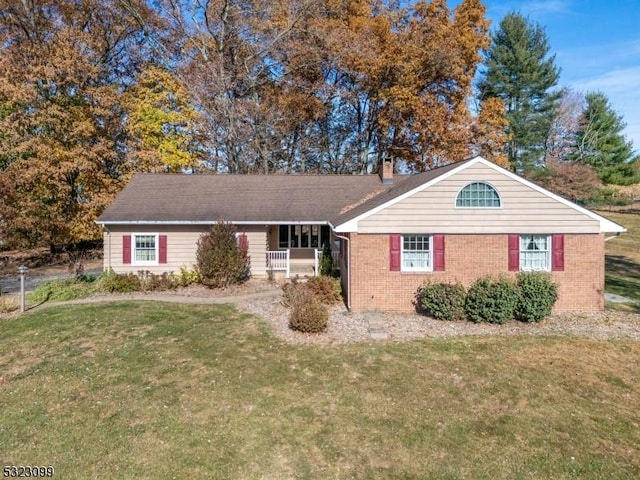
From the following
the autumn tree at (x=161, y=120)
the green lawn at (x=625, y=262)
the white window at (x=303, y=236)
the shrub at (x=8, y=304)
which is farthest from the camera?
the autumn tree at (x=161, y=120)

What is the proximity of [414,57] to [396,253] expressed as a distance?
701 inches

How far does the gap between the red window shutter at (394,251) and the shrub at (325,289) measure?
2449 millimetres

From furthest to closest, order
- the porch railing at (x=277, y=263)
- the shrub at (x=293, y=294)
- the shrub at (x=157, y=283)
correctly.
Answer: the porch railing at (x=277, y=263) < the shrub at (x=157, y=283) < the shrub at (x=293, y=294)

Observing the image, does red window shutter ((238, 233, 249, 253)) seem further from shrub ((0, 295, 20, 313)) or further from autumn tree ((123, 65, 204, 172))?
autumn tree ((123, 65, 204, 172))

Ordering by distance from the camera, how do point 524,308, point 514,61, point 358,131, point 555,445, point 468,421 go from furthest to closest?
point 514,61 → point 358,131 → point 524,308 → point 468,421 → point 555,445

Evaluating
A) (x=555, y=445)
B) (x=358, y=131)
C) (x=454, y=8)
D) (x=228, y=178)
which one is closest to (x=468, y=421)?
(x=555, y=445)

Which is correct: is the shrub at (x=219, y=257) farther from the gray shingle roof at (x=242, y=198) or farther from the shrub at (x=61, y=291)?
the shrub at (x=61, y=291)

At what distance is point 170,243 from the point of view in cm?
1823

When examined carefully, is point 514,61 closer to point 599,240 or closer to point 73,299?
point 599,240

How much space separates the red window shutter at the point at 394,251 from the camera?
1327cm

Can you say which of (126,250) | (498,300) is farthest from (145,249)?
(498,300)

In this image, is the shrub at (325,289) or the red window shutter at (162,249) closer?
the shrub at (325,289)

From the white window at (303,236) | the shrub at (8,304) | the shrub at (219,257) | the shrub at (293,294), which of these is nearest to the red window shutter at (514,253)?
the shrub at (293,294)

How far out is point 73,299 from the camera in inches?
595
